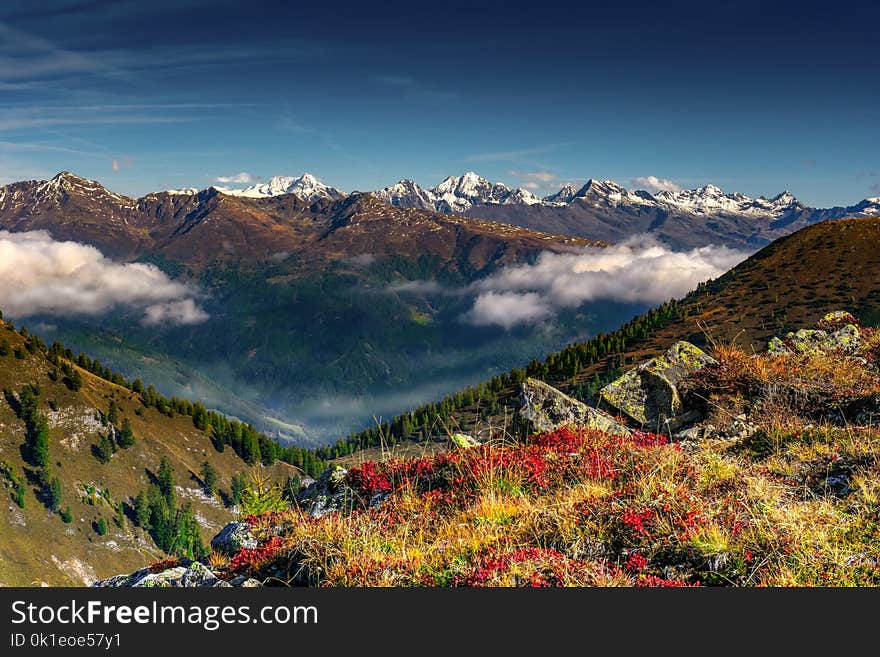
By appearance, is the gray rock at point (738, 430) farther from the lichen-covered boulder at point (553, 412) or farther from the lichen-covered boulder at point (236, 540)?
the lichen-covered boulder at point (236, 540)

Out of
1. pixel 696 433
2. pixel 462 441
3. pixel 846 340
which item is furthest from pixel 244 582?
pixel 846 340

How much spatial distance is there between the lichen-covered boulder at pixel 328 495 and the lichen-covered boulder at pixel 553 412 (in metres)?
6.67

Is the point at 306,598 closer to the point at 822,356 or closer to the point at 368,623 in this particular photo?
the point at 368,623

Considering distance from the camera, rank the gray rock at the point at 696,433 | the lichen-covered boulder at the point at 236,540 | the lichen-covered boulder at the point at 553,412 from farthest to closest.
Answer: the lichen-covered boulder at the point at 553,412 → the gray rock at the point at 696,433 → the lichen-covered boulder at the point at 236,540

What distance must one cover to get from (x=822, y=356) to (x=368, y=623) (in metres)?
23.2

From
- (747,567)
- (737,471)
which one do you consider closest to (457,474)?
(737,471)

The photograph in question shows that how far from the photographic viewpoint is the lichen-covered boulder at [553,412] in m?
16.9

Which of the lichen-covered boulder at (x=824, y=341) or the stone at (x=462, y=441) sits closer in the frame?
the stone at (x=462, y=441)

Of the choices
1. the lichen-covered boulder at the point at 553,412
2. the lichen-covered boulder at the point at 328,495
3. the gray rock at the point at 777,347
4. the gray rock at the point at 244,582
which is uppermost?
the gray rock at the point at 777,347

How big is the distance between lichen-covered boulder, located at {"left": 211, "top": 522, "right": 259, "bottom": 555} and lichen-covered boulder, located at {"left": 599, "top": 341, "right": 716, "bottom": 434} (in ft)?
48.6

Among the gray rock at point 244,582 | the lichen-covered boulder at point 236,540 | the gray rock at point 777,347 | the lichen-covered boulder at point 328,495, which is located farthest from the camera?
the gray rock at point 777,347

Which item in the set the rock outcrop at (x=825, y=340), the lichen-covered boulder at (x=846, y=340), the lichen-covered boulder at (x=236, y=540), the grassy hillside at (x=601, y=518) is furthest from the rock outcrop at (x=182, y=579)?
the lichen-covered boulder at (x=846, y=340)

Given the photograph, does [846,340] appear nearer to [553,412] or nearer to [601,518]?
[553,412]

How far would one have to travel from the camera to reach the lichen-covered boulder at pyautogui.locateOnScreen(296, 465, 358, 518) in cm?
1205
